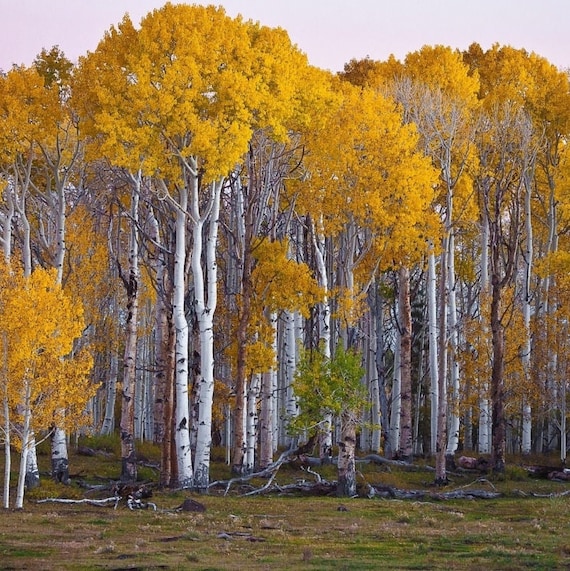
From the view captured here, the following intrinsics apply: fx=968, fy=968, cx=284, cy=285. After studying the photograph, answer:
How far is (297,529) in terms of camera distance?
21.3 metres

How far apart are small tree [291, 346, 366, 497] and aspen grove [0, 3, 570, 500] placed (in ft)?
0.21

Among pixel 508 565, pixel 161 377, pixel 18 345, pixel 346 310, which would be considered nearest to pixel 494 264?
pixel 346 310

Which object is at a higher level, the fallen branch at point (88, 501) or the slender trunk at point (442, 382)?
the slender trunk at point (442, 382)

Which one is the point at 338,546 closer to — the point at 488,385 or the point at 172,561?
the point at 172,561

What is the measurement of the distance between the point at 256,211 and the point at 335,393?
10042 millimetres

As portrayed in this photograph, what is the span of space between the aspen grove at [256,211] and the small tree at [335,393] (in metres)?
0.06

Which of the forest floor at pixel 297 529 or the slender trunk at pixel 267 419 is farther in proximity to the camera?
the slender trunk at pixel 267 419

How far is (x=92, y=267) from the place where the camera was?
1730 inches

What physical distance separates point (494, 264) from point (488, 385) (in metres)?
10.1

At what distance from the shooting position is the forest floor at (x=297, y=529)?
16328 mm

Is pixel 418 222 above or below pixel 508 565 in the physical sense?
above

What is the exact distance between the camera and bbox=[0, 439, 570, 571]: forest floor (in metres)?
16.3

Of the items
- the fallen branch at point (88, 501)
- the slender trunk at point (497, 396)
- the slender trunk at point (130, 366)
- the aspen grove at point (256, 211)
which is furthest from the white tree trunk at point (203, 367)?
the slender trunk at point (497, 396)

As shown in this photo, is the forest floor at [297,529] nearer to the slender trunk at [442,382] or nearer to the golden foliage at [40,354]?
the slender trunk at [442,382]
